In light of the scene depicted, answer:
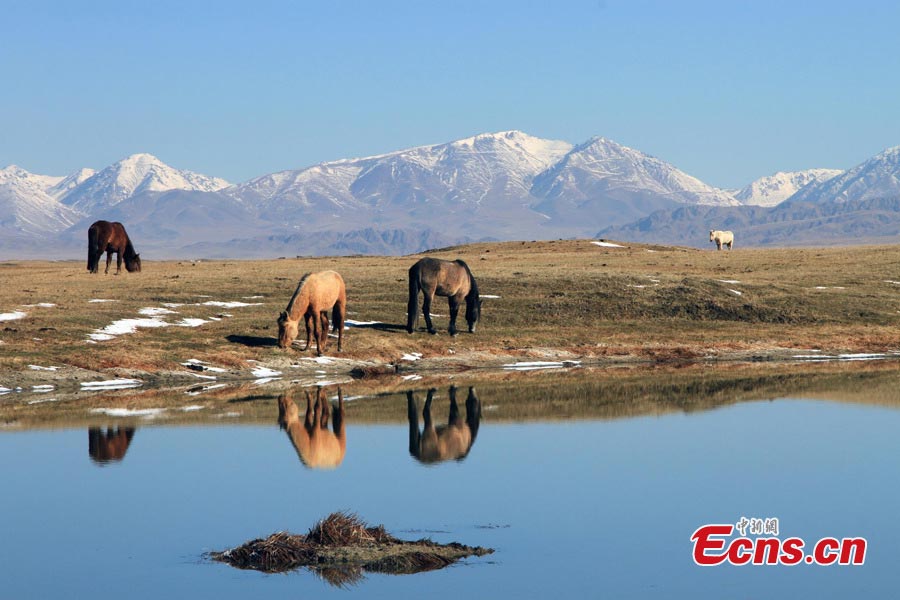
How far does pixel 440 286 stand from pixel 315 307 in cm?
782

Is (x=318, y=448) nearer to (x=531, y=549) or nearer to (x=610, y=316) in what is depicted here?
(x=531, y=549)

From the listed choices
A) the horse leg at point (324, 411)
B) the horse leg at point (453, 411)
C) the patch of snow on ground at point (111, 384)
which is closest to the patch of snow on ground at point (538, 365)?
the horse leg at point (453, 411)

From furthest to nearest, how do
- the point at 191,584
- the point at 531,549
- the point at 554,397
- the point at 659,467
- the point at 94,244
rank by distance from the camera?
the point at 94,244
the point at 554,397
the point at 659,467
the point at 531,549
the point at 191,584

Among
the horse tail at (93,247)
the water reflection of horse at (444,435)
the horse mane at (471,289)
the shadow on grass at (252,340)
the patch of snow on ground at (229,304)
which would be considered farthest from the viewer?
the horse tail at (93,247)

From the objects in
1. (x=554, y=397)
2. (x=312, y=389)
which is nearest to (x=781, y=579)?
(x=554, y=397)

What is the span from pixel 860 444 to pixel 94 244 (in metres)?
52.9

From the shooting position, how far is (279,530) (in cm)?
2434

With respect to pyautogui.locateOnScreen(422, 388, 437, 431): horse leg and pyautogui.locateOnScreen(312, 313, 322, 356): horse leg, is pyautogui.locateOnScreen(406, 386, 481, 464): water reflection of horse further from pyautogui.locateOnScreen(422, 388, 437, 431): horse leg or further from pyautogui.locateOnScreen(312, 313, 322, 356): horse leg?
pyautogui.locateOnScreen(312, 313, 322, 356): horse leg

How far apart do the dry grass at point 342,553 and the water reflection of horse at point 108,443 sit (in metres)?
11.0

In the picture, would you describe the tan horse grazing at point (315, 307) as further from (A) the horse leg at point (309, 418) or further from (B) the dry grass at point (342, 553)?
(B) the dry grass at point (342, 553)

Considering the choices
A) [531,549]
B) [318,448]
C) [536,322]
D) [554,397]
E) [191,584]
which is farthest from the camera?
[536,322]

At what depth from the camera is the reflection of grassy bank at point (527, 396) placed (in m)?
40.3

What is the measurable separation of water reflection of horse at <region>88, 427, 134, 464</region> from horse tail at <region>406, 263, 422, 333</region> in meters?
21.5

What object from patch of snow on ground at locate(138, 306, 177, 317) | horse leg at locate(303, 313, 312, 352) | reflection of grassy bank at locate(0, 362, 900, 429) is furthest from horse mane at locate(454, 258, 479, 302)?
patch of snow on ground at locate(138, 306, 177, 317)
